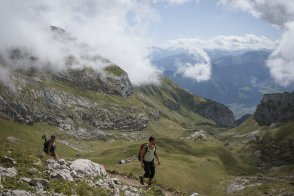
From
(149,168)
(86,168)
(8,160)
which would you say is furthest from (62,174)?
(149,168)

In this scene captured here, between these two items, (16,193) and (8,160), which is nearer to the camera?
(16,193)

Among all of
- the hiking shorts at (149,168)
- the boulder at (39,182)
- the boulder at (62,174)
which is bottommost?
the boulder at (39,182)

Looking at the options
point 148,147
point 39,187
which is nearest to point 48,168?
point 39,187

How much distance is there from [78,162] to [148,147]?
7838 millimetres

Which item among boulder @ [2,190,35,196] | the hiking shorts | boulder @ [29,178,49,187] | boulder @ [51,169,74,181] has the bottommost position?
boulder @ [2,190,35,196]

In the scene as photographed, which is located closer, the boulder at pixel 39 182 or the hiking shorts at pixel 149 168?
the boulder at pixel 39 182

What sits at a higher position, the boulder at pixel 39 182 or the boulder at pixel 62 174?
the boulder at pixel 62 174

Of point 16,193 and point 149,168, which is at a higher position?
point 149,168

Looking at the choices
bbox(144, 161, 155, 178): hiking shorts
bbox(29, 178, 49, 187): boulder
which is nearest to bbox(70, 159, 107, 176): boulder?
bbox(144, 161, 155, 178): hiking shorts

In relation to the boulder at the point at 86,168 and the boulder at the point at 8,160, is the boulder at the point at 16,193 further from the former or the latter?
the boulder at the point at 86,168

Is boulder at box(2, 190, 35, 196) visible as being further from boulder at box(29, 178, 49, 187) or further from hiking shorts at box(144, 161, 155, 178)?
hiking shorts at box(144, 161, 155, 178)

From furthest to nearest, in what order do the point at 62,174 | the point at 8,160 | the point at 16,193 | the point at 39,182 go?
the point at 8,160 → the point at 62,174 → the point at 39,182 → the point at 16,193

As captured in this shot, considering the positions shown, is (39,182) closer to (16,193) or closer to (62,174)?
(16,193)

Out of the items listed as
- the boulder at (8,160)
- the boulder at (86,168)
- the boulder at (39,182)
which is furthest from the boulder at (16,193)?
the boulder at (86,168)
